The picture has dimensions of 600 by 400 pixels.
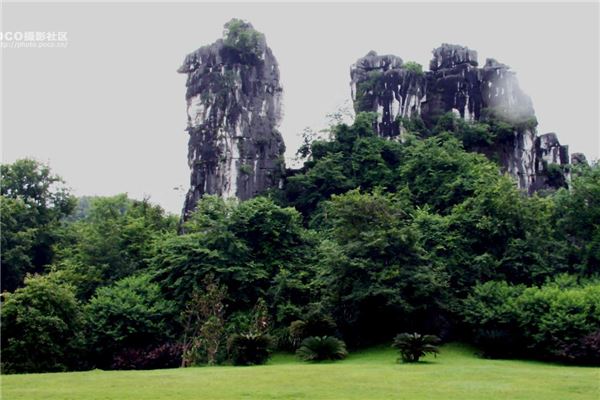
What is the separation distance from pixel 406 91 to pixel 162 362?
2344cm

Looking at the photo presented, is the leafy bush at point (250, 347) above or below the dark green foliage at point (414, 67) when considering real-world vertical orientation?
below

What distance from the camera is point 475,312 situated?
21203 mm

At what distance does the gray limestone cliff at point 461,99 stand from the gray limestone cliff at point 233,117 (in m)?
6.45

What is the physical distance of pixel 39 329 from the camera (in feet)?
64.3

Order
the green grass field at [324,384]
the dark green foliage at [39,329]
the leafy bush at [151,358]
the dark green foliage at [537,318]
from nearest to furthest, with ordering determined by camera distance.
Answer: the green grass field at [324,384] < the dark green foliage at [537,318] < the dark green foliage at [39,329] < the leafy bush at [151,358]

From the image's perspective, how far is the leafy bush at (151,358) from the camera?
20812mm

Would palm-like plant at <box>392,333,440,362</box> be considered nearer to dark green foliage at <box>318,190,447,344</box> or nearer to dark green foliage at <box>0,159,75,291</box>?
Result: dark green foliage at <box>318,190,447,344</box>

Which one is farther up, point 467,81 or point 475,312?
point 467,81

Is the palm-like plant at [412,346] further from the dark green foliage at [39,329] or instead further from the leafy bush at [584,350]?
the dark green foliage at [39,329]

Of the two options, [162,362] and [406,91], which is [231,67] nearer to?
[406,91]

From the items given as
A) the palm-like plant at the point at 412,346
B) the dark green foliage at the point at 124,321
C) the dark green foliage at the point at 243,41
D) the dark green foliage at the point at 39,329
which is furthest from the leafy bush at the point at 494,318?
the dark green foliage at the point at 243,41

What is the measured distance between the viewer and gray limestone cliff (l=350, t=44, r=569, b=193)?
3588 centimetres

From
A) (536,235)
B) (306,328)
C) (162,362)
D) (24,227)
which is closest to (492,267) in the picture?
(536,235)

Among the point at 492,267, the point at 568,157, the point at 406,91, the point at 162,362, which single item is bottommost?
the point at 162,362
